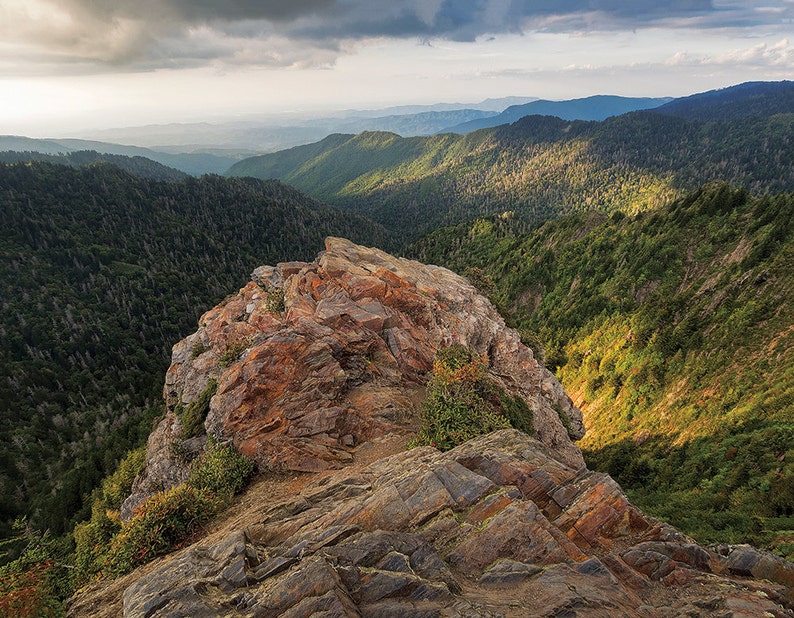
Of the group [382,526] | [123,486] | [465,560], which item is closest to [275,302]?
[123,486]

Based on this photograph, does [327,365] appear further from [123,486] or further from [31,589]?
[123,486]

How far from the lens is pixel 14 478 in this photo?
113 m

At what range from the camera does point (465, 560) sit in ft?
43.3

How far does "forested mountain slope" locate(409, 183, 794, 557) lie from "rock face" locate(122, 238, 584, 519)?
41.1ft

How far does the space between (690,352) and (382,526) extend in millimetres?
67763

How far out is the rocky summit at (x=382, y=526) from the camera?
38.1 feet

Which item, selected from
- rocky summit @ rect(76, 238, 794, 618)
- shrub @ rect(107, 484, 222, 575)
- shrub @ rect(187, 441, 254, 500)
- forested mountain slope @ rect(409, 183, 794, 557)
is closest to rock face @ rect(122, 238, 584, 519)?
rocky summit @ rect(76, 238, 794, 618)

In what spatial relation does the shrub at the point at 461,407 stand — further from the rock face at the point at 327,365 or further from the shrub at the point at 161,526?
the shrub at the point at 161,526

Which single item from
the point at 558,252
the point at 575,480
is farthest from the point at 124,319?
the point at 575,480

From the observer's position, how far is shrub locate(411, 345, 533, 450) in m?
21.6

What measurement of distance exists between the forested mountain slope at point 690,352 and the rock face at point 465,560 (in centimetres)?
1376

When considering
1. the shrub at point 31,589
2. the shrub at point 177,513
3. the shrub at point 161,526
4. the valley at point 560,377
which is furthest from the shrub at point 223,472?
the shrub at point 31,589

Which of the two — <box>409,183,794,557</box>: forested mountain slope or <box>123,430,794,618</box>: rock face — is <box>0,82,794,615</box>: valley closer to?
<box>409,183,794,557</box>: forested mountain slope

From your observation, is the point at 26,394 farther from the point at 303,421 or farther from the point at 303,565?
the point at 303,565
